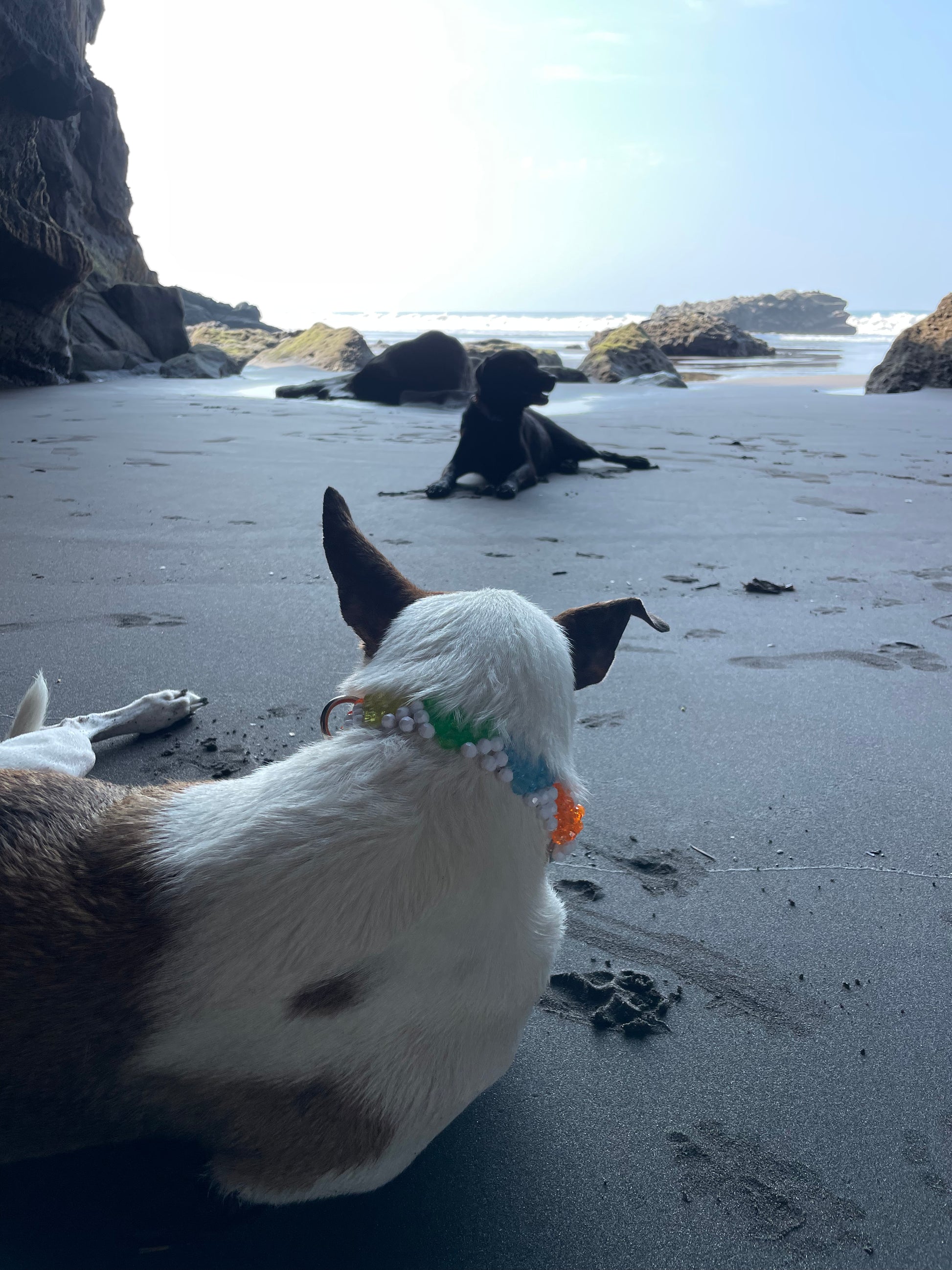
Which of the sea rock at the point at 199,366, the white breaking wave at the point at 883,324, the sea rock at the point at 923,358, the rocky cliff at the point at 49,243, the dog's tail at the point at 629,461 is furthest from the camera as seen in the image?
the white breaking wave at the point at 883,324

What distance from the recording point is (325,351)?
1683cm

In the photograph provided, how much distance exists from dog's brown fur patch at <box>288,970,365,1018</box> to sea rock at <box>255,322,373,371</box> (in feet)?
A: 50.7

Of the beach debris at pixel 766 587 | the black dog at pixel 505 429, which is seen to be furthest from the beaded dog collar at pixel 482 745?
the black dog at pixel 505 429

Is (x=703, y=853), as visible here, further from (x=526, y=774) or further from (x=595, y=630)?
(x=526, y=774)

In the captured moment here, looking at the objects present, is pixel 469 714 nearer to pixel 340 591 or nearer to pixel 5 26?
pixel 340 591

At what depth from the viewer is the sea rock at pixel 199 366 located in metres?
13.8

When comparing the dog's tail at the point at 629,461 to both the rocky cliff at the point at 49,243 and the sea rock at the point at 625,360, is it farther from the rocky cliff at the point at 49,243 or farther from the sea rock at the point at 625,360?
the sea rock at the point at 625,360

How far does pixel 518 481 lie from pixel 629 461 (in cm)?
129

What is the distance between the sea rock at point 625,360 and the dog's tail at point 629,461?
8.41 metres

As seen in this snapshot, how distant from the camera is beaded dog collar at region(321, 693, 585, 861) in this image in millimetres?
1257

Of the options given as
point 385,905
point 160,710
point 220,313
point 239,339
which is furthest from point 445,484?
point 220,313

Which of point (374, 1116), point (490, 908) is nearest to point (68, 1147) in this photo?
point (374, 1116)

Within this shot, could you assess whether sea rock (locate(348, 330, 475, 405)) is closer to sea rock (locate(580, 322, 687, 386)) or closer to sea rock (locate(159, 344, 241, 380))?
sea rock (locate(159, 344, 241, 380))

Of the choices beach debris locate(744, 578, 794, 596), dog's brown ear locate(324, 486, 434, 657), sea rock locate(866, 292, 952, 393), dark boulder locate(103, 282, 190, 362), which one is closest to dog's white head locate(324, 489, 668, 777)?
dog's brown ear locate(324, 486, 434, 657)
